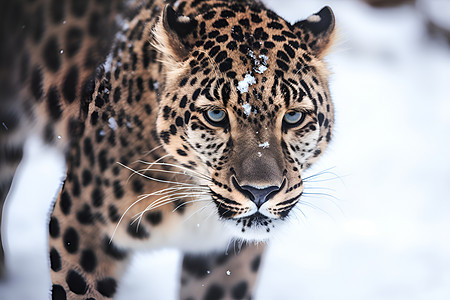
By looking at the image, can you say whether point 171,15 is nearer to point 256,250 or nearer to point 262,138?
point 262,138

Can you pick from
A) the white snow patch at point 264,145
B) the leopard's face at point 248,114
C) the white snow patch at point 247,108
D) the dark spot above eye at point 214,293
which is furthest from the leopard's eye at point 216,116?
the dark spot above eye at point 214,293

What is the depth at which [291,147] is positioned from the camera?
278cm

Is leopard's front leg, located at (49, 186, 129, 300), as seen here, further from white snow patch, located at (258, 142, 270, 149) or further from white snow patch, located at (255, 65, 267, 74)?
white snow patch, located at (255, 65, 267, 74)

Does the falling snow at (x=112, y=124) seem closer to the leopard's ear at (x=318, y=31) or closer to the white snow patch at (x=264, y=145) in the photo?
the white snow patch at (x=264, y=145)

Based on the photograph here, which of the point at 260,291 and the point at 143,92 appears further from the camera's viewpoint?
the point at 260,291

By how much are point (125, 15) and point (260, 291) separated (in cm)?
225

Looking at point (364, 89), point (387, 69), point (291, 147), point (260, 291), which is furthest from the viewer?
point (387, 69)

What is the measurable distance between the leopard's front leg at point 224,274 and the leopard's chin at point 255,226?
712mm

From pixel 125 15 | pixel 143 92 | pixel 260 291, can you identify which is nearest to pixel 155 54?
pixel 143 92

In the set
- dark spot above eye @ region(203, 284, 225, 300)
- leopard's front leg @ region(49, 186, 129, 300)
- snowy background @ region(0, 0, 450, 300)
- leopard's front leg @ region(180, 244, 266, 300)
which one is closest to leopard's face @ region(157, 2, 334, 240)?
snowy background @ region(0, 0, 450, 300)

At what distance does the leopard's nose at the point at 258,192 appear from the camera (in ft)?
8.28

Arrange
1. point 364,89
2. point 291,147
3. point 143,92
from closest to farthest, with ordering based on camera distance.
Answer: point 291,147 < point 143,92 < point 364,89

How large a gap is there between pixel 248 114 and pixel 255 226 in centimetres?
51

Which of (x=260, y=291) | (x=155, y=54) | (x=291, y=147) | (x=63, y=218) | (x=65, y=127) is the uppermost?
(x=155, y=54)
